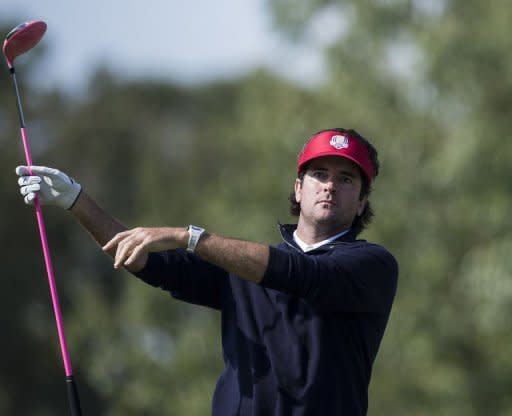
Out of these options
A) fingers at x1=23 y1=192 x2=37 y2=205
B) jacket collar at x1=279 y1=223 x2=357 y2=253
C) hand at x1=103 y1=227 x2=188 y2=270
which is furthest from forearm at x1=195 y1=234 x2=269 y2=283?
fingers at x1=23 y1=192 x2=37 y2=205

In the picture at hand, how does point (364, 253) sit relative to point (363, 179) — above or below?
below

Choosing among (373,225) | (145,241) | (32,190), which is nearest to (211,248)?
(145,241)

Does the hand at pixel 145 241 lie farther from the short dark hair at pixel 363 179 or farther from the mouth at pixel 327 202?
the short dark hair at pixel 363 179

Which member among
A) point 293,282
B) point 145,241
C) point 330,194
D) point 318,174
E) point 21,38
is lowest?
point 293,282

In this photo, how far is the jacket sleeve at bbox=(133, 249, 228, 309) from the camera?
5.89m

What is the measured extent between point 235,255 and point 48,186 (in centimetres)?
105

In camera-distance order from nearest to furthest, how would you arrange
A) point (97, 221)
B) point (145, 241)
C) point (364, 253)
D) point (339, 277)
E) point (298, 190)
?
point (145, 241) → point (339, 277) → point (364, 253) → point (97, 221) → point (298, 190)

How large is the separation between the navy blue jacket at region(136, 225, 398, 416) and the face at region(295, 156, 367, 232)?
16 cm

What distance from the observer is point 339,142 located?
6008 millimetres

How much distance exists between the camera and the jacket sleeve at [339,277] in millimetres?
5359

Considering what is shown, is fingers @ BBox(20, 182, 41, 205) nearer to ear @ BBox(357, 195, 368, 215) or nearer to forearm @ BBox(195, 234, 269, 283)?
Result: forearm @ BBox(195, 234, 269, 283)

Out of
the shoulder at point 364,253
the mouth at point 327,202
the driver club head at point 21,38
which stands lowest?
the shoulder at point 364,253

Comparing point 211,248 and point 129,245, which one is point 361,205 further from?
point 129,245

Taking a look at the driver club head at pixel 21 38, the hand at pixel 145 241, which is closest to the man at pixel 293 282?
the hand at pixel 145 241
